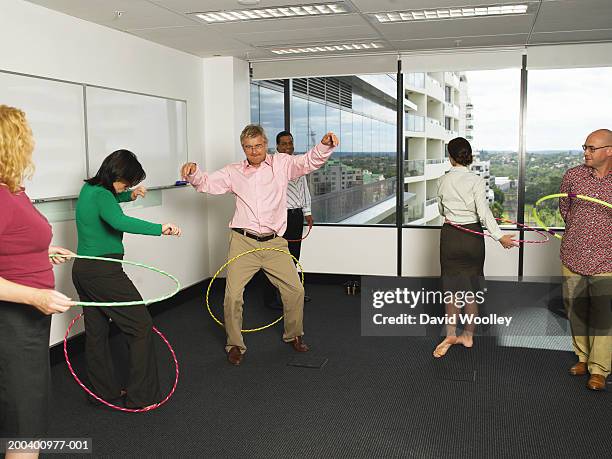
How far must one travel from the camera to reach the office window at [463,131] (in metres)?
7.11

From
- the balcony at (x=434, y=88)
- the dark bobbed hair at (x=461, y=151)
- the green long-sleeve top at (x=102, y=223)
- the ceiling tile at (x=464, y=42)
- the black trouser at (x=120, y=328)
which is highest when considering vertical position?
the ceiling tile at (x=464, y=42)

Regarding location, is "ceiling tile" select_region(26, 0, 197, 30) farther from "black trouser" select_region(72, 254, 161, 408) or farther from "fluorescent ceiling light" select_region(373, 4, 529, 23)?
"black trouser" select_region(72, 254, 161, 408)

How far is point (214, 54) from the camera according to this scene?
7.00 meters

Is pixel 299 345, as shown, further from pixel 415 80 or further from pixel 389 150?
pixel 415 80

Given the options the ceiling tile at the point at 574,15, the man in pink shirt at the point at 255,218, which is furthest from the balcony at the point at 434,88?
the man in pink shirt at the point at 255,218

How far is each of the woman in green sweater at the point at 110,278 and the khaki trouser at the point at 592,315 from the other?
2651mm

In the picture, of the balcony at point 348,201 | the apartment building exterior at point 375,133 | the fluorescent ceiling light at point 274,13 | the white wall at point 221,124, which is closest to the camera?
the fluorescent ceiling light at point 274,13

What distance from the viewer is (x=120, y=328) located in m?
3.93

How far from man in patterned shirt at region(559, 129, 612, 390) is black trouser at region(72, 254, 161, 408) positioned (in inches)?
110

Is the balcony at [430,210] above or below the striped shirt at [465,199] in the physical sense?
below

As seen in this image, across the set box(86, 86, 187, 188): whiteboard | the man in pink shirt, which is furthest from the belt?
box(86, 86, 187, 188): whiteboard

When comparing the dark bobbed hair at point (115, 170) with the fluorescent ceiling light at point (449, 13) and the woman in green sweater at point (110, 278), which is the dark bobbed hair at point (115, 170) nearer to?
the woman in green sweater at point (110, 278)

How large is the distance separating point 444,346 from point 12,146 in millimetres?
3657

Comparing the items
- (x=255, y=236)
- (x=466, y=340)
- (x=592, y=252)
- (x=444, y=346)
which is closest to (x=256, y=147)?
(x=255, y=236)
